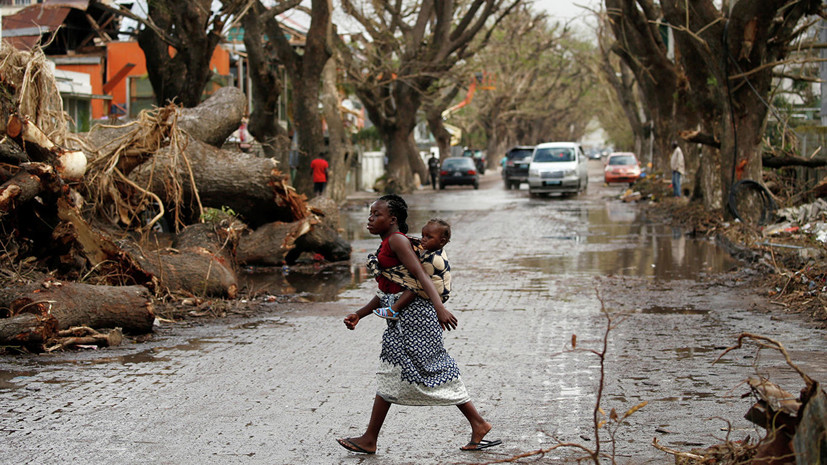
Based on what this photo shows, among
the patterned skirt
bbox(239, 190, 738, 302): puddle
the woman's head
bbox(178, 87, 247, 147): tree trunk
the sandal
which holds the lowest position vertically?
bbox(239, 190, 738, 302): puddle

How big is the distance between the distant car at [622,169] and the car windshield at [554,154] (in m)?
8.90

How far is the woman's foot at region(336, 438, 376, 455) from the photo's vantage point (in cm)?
506

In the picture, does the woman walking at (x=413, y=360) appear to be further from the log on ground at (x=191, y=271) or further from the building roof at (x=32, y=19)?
the building roof at (x=32, y=19)

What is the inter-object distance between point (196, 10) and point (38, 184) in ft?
32.9

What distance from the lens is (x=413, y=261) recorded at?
16.5ft

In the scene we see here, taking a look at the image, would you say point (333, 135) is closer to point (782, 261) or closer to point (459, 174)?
point (459, 174)

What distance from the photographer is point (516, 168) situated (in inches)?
1736

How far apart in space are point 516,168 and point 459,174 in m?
2.99

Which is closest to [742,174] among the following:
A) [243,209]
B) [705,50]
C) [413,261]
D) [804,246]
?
[705,50]

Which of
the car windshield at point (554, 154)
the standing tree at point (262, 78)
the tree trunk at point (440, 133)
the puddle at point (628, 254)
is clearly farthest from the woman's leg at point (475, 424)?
the tree trunk at point (440, 133)

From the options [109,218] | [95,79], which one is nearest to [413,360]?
[109,218]

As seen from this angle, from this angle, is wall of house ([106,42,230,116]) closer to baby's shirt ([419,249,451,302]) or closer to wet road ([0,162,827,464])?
wet road ([0,162,827,464])

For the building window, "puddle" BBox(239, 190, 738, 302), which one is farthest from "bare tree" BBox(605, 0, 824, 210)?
the building window

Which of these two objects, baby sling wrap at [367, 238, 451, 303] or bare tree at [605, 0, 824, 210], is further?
bare tree at [605, 0, 824, 210]
